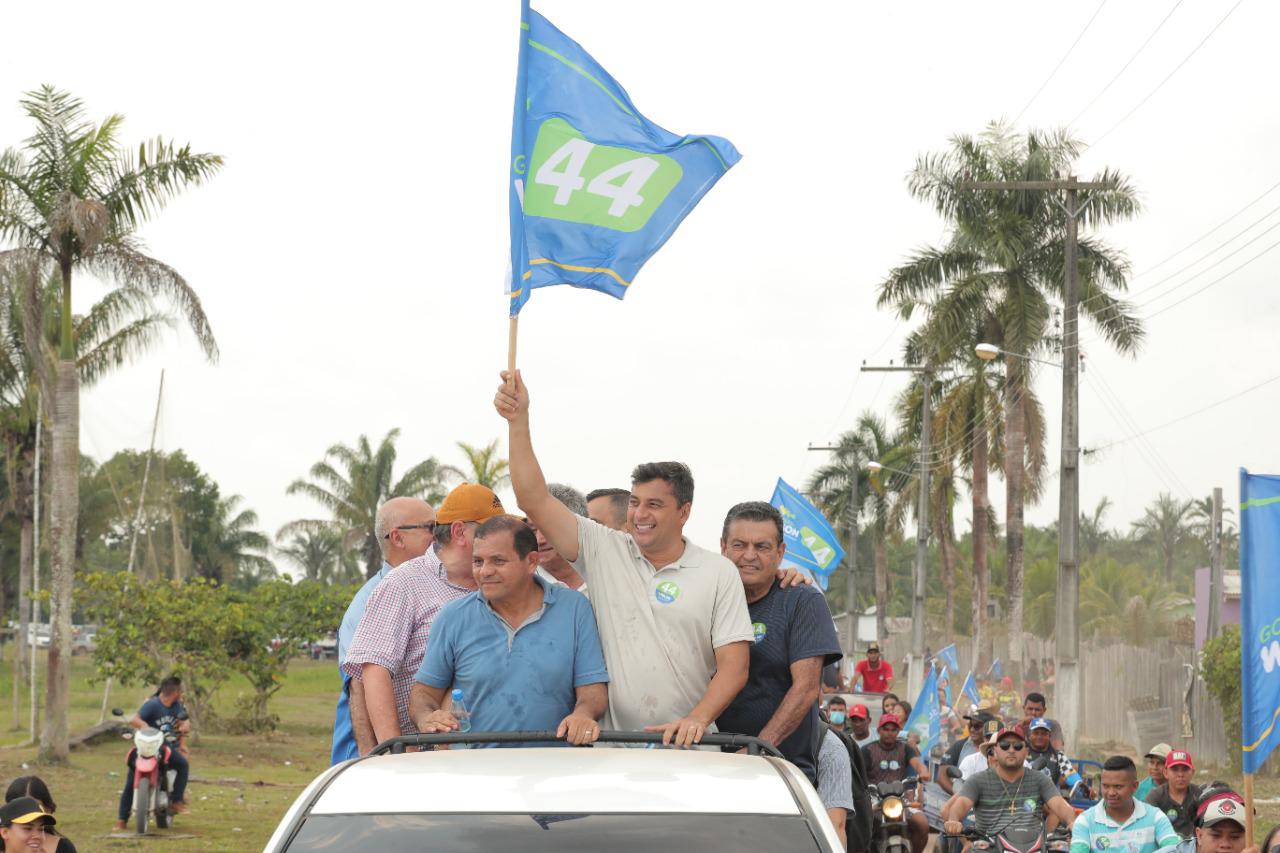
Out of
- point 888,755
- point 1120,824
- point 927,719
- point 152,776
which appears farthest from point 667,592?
point 927,719

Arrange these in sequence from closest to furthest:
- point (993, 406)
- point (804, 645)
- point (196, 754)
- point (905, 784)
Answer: point (804, 645) → point (905, 784) → point (196, 754) → point (993, 406)

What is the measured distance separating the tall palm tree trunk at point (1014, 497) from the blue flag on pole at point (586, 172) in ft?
133

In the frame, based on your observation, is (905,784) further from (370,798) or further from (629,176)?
(370,798)

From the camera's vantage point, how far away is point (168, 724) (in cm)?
1945

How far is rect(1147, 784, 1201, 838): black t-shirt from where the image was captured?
11305 mm

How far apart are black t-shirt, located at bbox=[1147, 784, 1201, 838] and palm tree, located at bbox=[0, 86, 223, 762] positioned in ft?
57.9

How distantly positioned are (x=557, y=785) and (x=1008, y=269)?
41.9 meters

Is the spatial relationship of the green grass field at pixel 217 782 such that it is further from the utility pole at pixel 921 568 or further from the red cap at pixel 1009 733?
the utility pole at pixel 921 568

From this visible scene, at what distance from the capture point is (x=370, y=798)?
4098mm

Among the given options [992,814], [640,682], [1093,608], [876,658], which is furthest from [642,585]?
[1093,608]

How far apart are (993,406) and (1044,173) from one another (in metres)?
7.92

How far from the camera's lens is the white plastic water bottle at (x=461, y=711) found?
552 cm

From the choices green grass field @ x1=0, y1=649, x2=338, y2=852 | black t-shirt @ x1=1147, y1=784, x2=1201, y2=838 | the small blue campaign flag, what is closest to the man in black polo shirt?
black t-shirt @ x1=1147, y1=784, x2=1201, y2=838

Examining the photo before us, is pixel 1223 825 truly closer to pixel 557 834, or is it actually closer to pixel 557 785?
pixel 557 785
